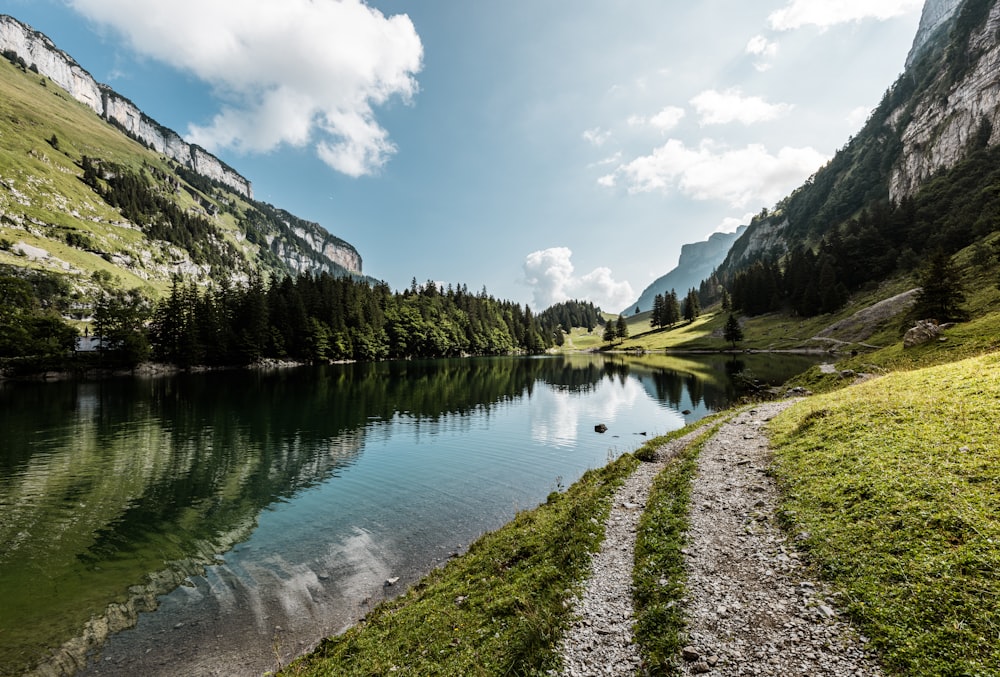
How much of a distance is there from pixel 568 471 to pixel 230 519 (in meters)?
22.6

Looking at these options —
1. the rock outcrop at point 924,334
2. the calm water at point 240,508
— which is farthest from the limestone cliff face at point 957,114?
the calm water at point 240,508

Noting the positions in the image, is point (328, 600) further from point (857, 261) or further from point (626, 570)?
point (857, 261)

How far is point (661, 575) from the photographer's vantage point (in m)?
12.1

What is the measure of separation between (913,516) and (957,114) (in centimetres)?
25151

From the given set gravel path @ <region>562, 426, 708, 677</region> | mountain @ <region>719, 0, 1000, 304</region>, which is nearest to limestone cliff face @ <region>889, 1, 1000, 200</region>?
mountain @ <region>719, 0, 1000, 304</region>

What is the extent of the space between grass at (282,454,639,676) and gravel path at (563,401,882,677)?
696mm

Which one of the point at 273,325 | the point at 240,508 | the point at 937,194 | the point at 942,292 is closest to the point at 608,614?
the point at 240,508

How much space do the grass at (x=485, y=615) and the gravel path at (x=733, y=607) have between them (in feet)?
2.28

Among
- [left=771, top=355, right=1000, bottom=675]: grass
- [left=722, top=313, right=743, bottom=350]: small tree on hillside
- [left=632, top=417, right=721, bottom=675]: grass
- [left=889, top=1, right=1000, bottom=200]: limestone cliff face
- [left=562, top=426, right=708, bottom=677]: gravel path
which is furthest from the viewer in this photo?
[left=889, top=1, right=1000, bottom=200]: limestone cliff face

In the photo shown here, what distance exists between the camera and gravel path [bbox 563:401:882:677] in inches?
324

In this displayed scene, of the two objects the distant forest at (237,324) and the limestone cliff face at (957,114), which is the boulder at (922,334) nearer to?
the distant forest at (237,324)

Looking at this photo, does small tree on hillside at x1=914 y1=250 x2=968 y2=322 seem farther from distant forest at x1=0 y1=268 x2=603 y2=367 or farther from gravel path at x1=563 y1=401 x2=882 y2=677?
distant forest at x1=0 y1=268 x2=603 y2=367

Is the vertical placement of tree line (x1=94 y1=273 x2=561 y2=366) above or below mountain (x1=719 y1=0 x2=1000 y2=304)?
below

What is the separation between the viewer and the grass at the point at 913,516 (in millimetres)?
7742
